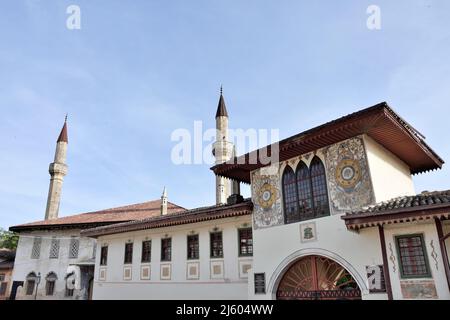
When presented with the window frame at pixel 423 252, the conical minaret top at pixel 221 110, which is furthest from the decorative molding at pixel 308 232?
the conical minaret top at pixel 221 110

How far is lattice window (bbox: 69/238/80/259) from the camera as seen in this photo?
21125mm

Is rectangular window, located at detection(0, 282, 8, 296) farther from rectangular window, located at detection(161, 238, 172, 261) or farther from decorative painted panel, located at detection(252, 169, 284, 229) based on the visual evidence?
decorative painted panel, located at detection(252, 169, 284, 229)

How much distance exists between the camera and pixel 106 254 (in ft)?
51.4

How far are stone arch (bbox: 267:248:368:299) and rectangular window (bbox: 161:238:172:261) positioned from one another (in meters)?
4.91

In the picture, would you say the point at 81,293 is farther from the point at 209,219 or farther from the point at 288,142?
the point at 288,142

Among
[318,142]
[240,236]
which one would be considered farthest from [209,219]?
[318,142]

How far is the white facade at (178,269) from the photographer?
1082cm

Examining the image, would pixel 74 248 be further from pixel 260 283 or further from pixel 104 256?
pixel 260 283

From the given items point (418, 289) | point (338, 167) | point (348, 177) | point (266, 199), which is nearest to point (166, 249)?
point (266, 199)

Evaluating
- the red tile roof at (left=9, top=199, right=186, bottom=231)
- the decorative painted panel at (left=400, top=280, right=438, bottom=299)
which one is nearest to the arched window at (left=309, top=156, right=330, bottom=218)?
the decorative painted panel at (left=400, top=280, right=438, bottom=299)

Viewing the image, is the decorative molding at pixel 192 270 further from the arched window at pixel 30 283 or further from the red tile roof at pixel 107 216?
the arched window at pixel 30 283

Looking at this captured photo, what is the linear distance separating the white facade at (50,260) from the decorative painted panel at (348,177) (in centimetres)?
1645
